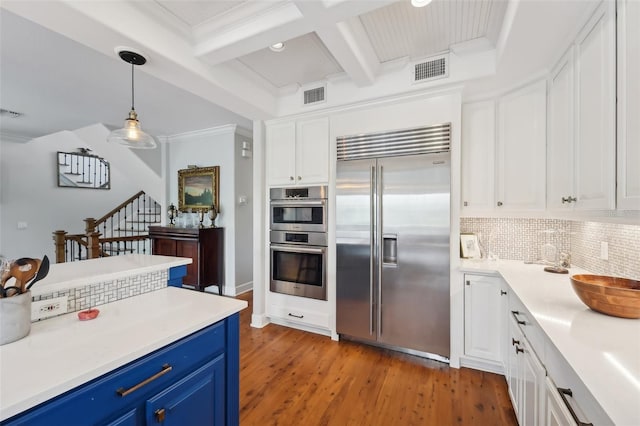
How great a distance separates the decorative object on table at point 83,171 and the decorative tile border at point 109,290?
5750mm

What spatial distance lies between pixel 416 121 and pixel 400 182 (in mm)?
578

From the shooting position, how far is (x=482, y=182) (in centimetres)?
247

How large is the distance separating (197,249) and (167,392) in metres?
3.18

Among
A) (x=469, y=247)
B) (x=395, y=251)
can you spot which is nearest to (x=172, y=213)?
(x=395, y=251)

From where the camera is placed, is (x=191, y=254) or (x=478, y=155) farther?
(x=191, y=254)

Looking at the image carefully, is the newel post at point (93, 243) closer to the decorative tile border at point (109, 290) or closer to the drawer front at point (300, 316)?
the drawer front at point (300, 316)

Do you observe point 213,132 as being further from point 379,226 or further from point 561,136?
point 561,136

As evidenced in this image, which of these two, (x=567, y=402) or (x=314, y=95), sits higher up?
(x=314, y=95)

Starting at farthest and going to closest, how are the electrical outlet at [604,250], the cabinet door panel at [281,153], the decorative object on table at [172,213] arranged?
1. the decorative object on table at [172,213]
2. the cabinet door panel at [281,153]
3. the electrical outlet at [604,250]

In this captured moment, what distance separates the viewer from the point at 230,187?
4.37m

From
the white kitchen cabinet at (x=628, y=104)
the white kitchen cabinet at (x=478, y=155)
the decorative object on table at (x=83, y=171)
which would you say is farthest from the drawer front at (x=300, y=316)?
the decorative object on table at (x=83, y=171)

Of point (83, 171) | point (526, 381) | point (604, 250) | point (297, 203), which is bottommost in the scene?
point (526, 381)

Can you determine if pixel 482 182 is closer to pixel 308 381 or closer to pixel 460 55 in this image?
pixel 460 55

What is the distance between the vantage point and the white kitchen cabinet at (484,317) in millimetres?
2195
